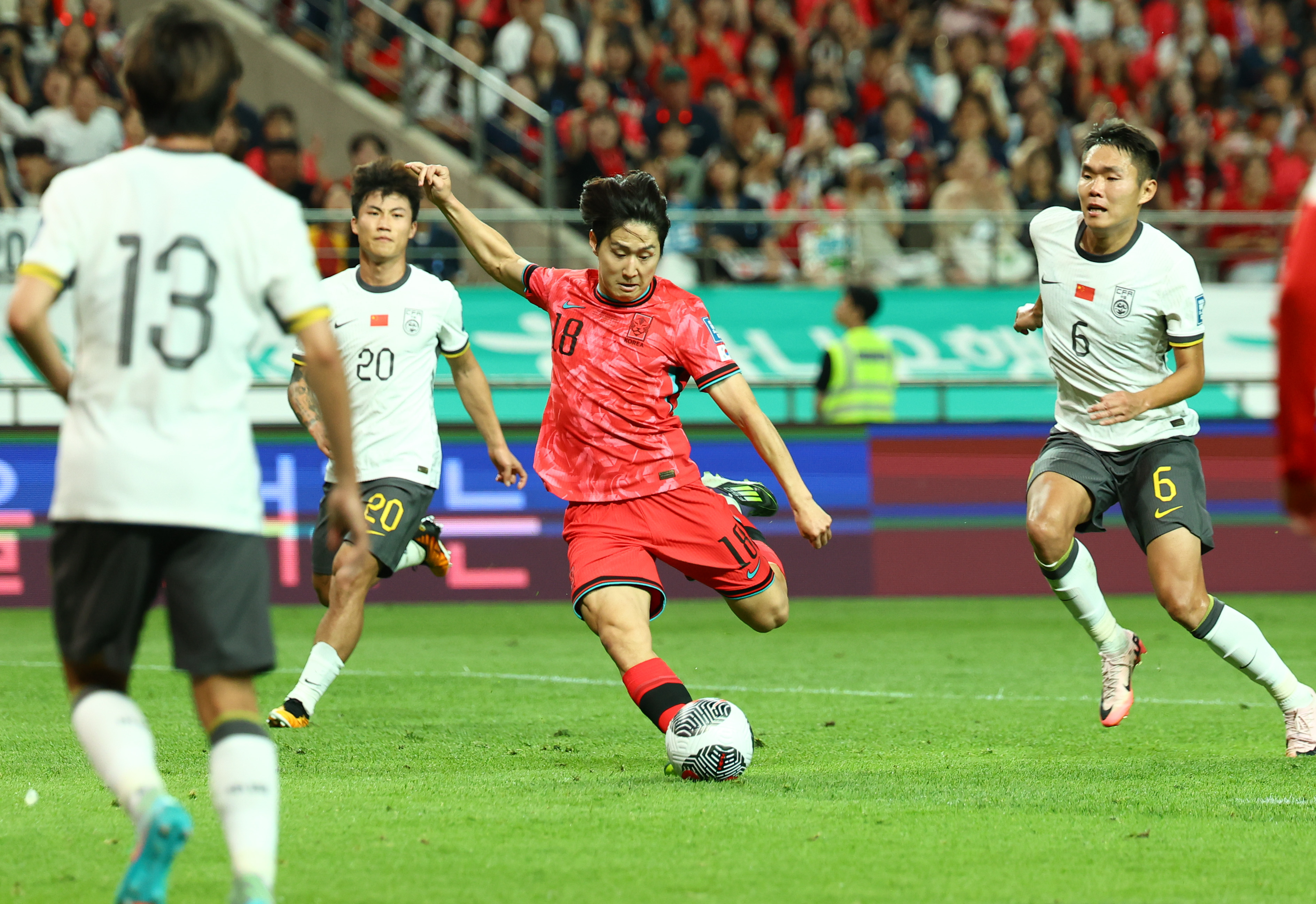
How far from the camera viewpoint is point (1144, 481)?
6.73 meters

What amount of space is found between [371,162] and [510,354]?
25.0 feet

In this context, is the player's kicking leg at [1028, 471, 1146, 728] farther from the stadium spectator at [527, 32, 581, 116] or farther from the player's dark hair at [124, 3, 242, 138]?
the stadium spectator at [527, 32, 581, 116]

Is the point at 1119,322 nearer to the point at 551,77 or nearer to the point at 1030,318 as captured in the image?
the point at 1030,318

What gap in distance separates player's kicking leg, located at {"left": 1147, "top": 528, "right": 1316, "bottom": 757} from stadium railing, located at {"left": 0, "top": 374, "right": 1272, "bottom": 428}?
A: 655cm

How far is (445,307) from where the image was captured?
7.71 meters

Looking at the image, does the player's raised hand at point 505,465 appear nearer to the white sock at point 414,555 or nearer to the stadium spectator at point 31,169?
the white sock at point 414,555

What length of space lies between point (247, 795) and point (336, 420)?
33.4 inches

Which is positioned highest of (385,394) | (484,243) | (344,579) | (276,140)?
(276,140)

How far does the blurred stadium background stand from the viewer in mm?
13188

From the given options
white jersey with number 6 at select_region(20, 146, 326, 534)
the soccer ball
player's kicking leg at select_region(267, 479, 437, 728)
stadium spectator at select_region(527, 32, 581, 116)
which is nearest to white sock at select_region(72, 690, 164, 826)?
white jersey with number 6 at select_region(20, 146, 326, 534)

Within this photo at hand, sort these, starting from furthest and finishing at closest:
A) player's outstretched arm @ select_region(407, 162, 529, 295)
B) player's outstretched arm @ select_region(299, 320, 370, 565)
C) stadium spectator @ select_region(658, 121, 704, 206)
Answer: stadium spectator @ select_region(658, 121, 704, 206)
player's outstretched arm @ select_region(407, 162, 529, 295)
player's outstretched arm @ select_region(299, 320, 370, 565)

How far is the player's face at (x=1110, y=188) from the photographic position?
667cm

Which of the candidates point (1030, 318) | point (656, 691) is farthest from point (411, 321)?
point (1030, 318)

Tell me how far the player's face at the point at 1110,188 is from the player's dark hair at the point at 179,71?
390 centimetres
